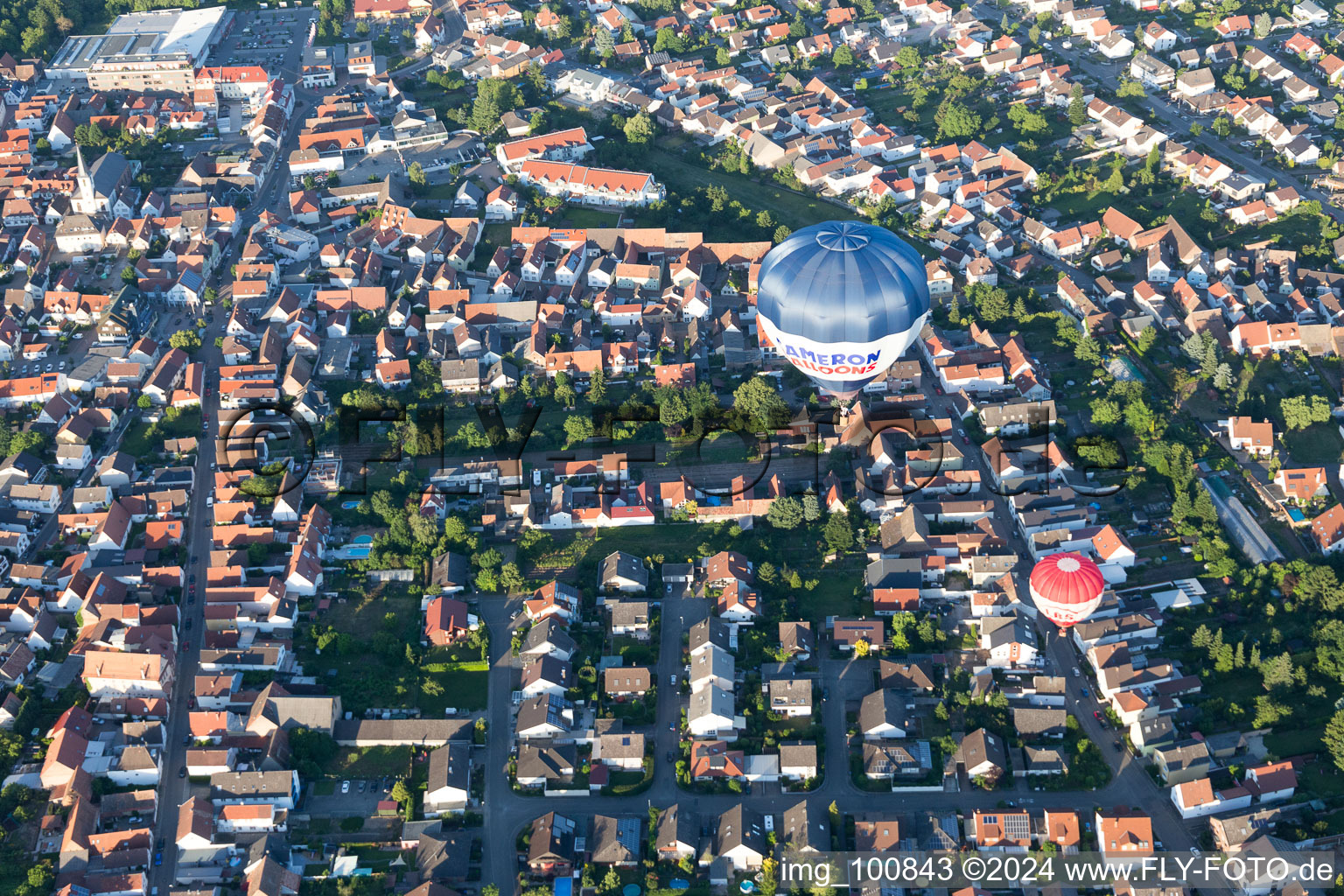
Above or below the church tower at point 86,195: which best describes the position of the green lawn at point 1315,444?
below

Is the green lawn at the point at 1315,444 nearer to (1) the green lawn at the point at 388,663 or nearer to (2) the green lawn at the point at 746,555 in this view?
(2) the green lawn at the point at 746,555

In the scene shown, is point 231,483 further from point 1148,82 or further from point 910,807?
point 1148,82

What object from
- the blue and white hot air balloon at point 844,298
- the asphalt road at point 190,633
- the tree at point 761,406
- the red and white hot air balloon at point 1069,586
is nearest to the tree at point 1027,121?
the blue and white hot air balloon at point 844,298

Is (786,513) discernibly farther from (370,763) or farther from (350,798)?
(350,798)

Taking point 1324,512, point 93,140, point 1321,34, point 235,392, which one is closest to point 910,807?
point 1324,512

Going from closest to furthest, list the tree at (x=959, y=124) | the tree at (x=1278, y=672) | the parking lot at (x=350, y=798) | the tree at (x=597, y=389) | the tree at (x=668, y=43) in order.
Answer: the parking lot at (x=350, y=798) < the tree at (x=1278, y=672) < the tree at (x=597, y=389) < the tree at (x=959, y=124) < the tree at (x=668, y=43)

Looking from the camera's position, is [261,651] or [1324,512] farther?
[1324,512]
